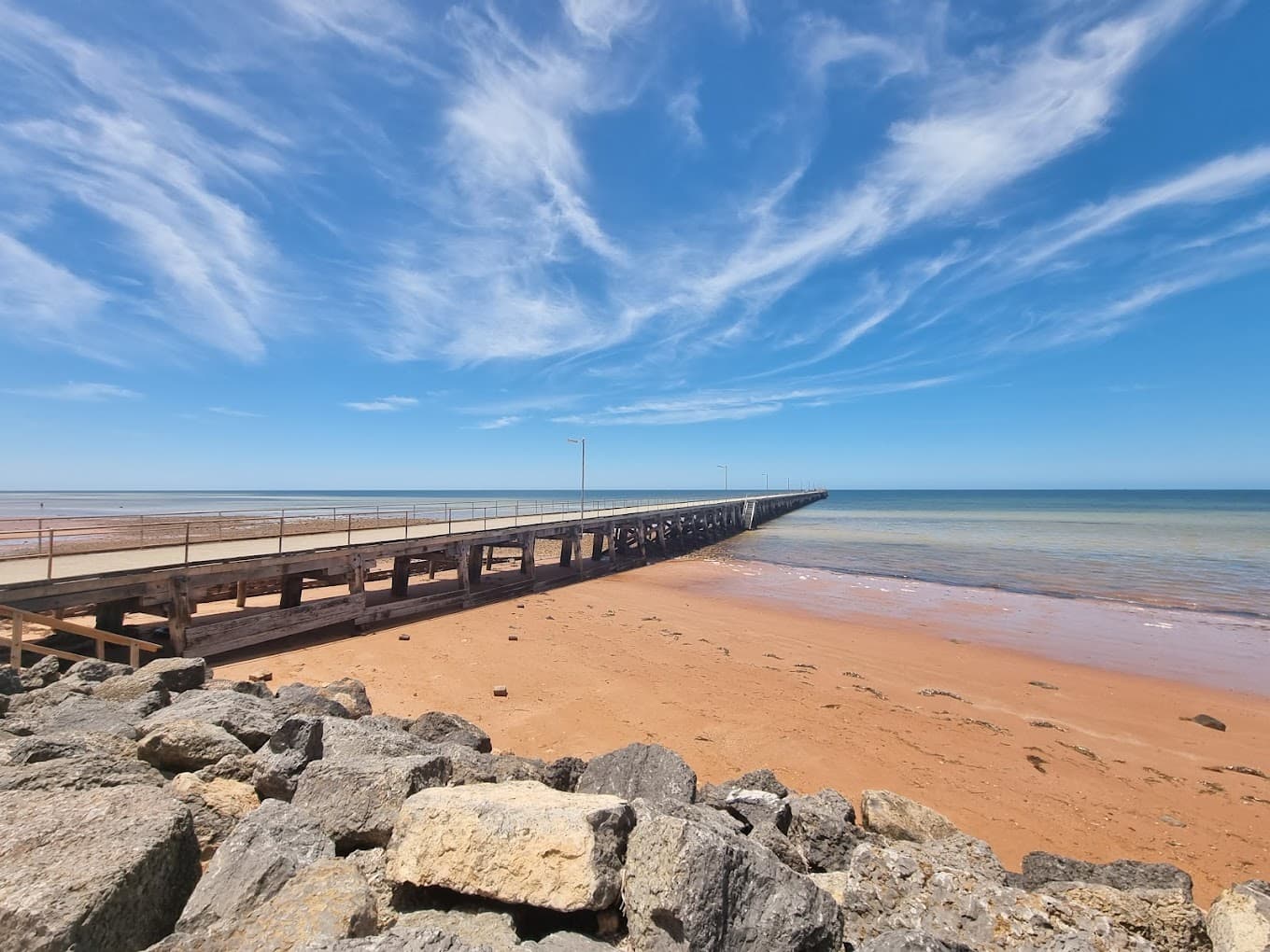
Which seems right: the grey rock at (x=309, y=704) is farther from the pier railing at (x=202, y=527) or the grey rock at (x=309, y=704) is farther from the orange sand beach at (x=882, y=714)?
the pier railing at (x=202, y=527)

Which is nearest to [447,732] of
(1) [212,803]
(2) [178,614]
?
(1) [212,803]

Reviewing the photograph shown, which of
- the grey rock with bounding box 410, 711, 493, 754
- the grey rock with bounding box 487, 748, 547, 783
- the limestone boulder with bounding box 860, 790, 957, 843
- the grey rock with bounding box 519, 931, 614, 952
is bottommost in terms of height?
the limestone boulder with bounding box 860, 790, 957, 843

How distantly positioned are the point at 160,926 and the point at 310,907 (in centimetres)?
101

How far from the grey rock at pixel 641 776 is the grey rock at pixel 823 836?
98cm

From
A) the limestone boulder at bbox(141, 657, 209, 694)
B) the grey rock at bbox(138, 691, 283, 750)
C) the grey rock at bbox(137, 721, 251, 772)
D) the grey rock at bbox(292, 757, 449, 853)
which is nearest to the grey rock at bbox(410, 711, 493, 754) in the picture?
the grey rock at bbox(138, 691, 283, 750)

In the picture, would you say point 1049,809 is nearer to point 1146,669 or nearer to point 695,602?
point 1146,669

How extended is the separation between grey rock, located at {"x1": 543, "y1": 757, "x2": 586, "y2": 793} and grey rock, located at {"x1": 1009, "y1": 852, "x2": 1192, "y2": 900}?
3.85m

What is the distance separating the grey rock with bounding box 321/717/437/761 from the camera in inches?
213

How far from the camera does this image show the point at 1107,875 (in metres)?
4.63

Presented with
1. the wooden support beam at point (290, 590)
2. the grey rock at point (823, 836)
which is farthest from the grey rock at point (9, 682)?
the grey rock at point (823, 836)

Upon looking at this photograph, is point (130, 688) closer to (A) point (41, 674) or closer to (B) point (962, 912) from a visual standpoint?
(A) point (41, 674)

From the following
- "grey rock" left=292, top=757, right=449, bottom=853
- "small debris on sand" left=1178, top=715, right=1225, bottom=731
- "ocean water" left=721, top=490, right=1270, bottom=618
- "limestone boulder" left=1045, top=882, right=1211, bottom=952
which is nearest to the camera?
"limestone boulder" left=1045, top=882, right=1211, bottom=952

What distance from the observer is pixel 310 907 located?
2.83 meters

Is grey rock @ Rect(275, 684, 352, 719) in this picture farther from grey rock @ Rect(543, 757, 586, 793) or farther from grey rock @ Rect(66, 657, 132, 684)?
grey rock @ Rect(543, 757, 586, 793)
